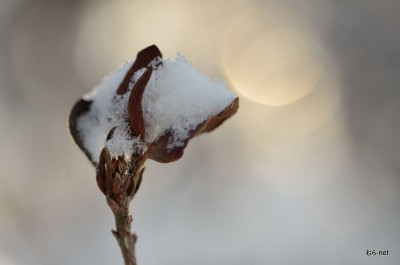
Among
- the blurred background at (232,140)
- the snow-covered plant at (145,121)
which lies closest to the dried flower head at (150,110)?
the snow-covered plant at (145,121)

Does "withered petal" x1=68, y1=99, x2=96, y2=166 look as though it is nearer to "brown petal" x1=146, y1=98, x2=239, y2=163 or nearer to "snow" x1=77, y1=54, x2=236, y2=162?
"snow" x1=77, y1=54, x2=236, y2=162

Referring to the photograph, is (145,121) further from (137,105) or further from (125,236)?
(125,236)

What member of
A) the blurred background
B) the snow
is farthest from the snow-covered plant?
the blurred background

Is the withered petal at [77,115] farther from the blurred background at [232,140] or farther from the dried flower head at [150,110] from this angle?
the blurred background at [232,140]

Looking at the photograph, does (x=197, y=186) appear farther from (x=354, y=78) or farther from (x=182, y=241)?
(x=354, y=78)

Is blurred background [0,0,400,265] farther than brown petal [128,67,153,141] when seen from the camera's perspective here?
Yes

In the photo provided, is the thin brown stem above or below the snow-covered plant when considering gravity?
below
